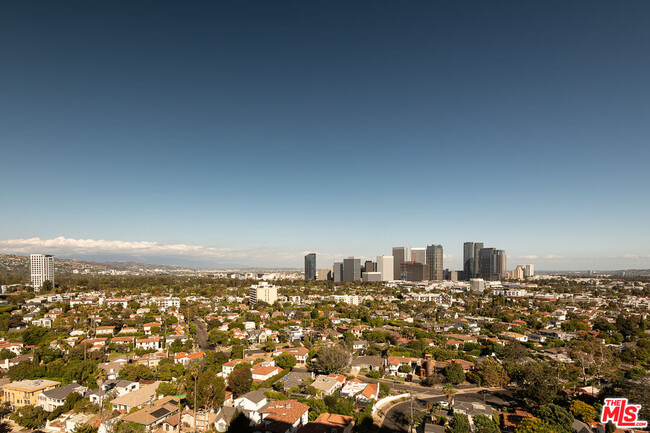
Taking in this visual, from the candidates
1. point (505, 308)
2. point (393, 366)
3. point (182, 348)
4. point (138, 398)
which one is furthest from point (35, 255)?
point (505, 308)

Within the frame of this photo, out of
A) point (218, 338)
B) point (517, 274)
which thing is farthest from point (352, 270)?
point (218, 338)

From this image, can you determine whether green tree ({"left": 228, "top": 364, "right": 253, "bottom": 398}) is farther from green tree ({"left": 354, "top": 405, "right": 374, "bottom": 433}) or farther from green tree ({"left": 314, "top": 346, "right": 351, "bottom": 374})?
green tree ({"left": 354, "top": 405, "right": 374, "bottom": 433})

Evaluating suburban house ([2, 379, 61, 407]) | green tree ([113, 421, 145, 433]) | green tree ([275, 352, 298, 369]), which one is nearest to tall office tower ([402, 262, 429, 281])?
green tree ([275, 352, 298, 369])

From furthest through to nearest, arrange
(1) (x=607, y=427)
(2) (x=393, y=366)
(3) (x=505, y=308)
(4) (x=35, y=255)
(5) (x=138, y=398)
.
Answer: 1. (4) (x=35, y=255)
2. (3) (x=505, y=308)
3. (2) (x=393, y=366)
4. (5) (x=138, y=398)
5. (1) (x=607, y=427)

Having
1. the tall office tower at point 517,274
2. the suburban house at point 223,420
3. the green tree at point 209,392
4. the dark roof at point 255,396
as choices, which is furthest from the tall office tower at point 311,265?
the suburban house at point 223,420

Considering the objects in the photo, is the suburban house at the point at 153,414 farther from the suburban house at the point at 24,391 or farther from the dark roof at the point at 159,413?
the suburban house at the point at 24,391

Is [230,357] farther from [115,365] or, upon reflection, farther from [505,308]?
A: [505,308]
